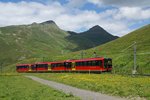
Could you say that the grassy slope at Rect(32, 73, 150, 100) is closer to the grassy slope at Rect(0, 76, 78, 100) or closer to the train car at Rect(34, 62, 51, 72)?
the grassy slope at Rect(0, 76, 78, 100)

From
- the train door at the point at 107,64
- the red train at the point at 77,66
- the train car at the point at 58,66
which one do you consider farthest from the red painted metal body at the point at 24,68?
the train door at the point at 107,64

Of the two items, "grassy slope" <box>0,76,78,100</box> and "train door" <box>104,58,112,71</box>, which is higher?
"train door" <box>104,58,112,71</box>

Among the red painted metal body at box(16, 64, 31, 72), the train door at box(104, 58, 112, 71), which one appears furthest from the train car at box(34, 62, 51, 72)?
the train door at box(104, 58, 112, 71)

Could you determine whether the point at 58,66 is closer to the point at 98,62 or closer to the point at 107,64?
the point at 98,62

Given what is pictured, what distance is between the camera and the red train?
8081 centimetres

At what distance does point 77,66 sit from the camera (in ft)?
307

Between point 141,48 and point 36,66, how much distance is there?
43573 mm

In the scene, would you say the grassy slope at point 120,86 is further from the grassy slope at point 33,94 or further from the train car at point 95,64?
the train car at point 95,64

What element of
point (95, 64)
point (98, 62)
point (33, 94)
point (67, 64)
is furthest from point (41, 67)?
point (33, 94)

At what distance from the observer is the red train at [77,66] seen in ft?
265

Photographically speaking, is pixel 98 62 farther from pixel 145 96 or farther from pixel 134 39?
pixel 134 39

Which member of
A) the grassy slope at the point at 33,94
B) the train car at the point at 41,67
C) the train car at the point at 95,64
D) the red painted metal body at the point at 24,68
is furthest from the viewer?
the red painted metal body at the point at 24,68

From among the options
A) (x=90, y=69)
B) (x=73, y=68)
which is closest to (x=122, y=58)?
(x=73, y=68)

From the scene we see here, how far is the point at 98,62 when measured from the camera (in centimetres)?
8112
